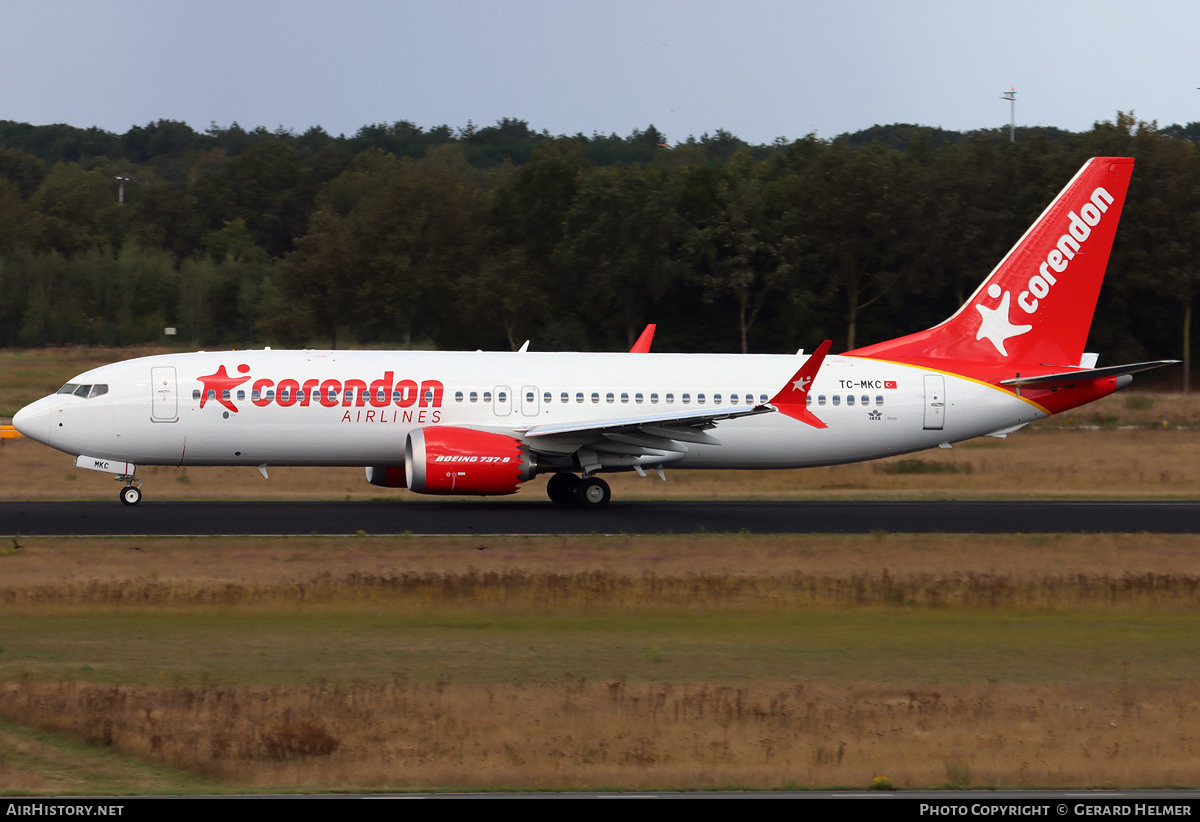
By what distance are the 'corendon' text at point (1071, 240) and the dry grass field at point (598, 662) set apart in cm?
965

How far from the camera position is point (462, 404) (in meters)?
32.0

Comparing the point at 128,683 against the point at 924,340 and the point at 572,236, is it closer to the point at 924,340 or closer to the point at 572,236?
the point at 924,340

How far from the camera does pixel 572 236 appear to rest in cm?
7519

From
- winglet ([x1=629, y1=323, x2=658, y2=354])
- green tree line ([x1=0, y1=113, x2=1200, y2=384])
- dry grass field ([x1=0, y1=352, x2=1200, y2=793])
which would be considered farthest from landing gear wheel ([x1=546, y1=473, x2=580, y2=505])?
green tree line ([x1=0, y1=113, x2=1200, y2=384])

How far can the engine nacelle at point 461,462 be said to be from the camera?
98.2ft

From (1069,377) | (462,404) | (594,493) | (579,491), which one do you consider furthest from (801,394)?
(462,404)

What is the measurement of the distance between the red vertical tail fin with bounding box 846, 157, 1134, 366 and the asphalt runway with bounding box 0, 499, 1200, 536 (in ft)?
13.1

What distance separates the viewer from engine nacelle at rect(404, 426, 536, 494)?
2994cm

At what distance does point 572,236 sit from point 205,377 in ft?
149

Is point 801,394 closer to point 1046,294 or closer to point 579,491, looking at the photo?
point 579,491

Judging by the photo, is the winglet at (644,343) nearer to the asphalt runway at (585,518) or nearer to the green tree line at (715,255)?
the asphalt runway at (585,518)

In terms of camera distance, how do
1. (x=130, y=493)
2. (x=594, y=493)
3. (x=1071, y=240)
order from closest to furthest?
(x=130, y=493) < (x=594, y=493) < (x=1071, y=240)

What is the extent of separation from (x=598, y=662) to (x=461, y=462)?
502 inches

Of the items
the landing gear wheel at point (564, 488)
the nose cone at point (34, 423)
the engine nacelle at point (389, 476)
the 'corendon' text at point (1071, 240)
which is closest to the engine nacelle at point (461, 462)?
the engine nacelle at point (389, 476)
